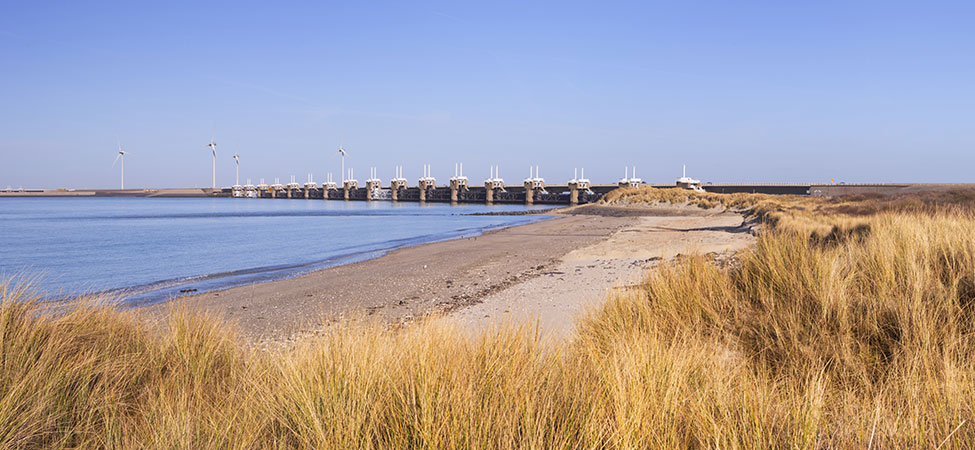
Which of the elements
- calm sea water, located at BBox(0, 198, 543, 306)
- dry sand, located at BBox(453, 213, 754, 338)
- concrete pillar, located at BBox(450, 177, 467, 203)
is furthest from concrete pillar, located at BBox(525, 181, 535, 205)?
dry sand, located at BBox(453, 213, 754, 338)

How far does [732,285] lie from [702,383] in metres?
2.83

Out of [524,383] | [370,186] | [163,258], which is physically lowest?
[163,258]

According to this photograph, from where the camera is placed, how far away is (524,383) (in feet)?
8.49

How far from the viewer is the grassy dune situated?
2299 mm

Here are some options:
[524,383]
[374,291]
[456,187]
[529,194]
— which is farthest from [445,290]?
[456,187]

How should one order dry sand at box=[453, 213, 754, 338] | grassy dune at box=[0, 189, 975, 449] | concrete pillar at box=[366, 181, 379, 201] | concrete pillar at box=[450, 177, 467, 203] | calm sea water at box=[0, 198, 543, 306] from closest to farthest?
grassy dune at box=[0, 189, 975, 449] → dry sand at box=[453, 213, 754, 338] → calm sea water at box=[0, 198, 543, 306] → concrete pillar at box=[450, 177, 467, 203] → concrete pillar at box=[366, 181, 379, 201]

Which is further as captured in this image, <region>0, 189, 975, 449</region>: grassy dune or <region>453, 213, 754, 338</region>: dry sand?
<region>453, 213, 754, 338</region>: dry sand

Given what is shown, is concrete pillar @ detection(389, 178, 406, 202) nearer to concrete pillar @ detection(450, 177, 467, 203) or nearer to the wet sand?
concrete pillar @ detection(450, 177, 467, 203)

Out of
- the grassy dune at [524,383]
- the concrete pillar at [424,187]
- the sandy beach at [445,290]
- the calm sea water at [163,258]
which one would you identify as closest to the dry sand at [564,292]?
the sandy beach at [445,290]

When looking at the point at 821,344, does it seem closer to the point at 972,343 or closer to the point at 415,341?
the point at 972,343

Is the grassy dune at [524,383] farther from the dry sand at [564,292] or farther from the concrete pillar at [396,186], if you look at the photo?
the concrete pillar at [396,186]

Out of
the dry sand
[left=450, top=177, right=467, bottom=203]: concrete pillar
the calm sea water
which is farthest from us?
[left=450, top=177, right=467, bottom=203]: concrete pillar

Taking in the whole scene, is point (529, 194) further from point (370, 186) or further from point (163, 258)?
point (163, 258)

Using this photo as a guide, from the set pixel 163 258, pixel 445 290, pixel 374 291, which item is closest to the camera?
pixel 445 290
